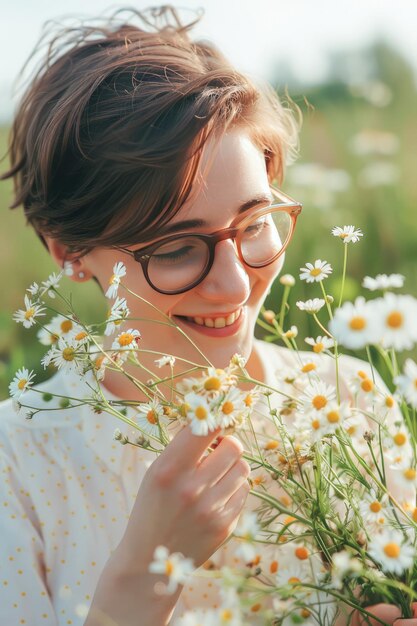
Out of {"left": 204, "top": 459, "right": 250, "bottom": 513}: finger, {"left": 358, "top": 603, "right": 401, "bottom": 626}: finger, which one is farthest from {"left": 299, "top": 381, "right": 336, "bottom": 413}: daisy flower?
{"left": 358, "top": 603, "right": 401, "bottom": 626}: finger

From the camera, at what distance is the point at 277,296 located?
2207 mm

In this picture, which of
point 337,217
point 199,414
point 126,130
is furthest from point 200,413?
point 337,217

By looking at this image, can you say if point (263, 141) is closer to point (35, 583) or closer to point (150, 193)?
point (150, 193)

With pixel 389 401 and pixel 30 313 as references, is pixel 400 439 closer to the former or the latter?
pixel 389 401

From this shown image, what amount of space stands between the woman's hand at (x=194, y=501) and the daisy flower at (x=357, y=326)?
251mm

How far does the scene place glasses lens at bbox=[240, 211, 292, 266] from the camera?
94cm

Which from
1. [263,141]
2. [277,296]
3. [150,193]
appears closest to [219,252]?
[150,193]

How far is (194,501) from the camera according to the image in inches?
28.9

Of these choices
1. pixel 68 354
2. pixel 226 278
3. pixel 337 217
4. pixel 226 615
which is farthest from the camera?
pixel 337 217

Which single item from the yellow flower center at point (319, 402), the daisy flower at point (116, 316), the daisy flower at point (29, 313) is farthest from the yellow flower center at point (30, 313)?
the yellow flower center at point (319, 402)

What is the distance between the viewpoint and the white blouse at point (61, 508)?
3.26 feet

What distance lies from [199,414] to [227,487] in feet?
0.54

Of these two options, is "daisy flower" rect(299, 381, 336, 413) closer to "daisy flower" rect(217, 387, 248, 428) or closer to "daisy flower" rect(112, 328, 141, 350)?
"daisy flower" rect(217, 387, 248, 428)

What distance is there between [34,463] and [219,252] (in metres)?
0.46
